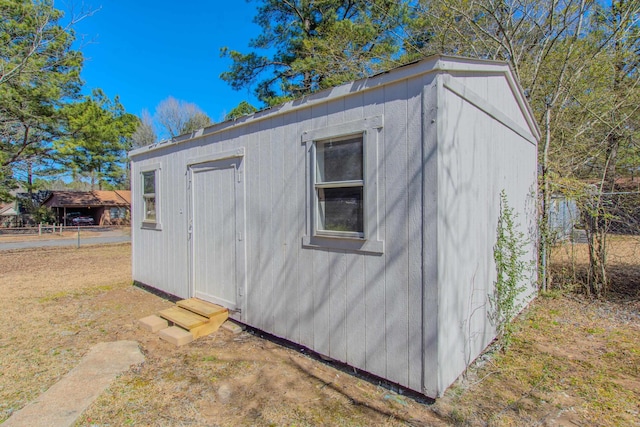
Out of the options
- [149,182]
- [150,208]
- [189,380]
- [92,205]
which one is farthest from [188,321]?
[92,205]

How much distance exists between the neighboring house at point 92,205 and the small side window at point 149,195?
1095 inches

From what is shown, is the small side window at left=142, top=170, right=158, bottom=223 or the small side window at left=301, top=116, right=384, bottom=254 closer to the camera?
the small side window at left=301, top=116, right=384, bottom=254

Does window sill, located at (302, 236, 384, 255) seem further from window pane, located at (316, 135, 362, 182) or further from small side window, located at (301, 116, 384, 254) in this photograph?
window pane, located at (316, 135, 362, 182)

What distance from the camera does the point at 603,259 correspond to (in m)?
4.94

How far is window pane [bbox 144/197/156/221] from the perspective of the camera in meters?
5.69

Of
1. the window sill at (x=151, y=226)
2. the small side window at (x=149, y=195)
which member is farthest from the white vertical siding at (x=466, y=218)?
the small side window at (x=149, y=195)

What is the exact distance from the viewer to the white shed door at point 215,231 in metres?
4.07

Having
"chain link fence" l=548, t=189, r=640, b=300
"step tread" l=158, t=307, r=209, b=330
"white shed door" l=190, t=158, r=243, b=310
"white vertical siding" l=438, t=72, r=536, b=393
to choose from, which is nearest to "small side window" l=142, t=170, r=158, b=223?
"white shed door" l=190, t=158, r=243, b=310

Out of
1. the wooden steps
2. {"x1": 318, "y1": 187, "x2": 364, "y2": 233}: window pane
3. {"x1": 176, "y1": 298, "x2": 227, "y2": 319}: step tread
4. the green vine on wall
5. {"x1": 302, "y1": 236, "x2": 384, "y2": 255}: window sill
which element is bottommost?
the wooden steps

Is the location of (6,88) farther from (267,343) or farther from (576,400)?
(576,400)

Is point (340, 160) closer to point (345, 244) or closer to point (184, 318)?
point (345, 244)

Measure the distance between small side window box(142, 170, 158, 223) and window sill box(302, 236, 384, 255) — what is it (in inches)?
142

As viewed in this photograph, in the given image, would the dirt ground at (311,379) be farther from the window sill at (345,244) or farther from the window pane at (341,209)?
the window pane at (341,209)

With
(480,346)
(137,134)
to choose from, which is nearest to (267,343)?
(480,346)
